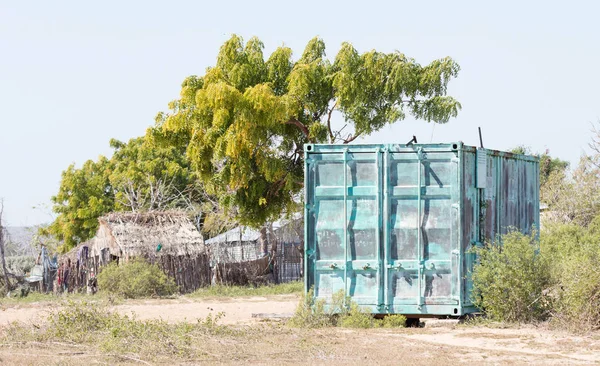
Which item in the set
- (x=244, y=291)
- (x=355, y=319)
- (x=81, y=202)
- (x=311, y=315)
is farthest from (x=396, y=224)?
(x=81, y=202)

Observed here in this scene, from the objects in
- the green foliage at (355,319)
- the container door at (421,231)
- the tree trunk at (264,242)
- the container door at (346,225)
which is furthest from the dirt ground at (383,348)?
the tree trunk at (264,242)

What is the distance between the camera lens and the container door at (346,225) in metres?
14.6

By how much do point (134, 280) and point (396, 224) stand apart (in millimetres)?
11133

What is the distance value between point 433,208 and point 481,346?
276 centimetres

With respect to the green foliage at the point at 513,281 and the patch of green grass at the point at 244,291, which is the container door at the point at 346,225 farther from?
the patch of green grass at the point at 244,291

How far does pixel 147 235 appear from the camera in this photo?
26484 millimetres

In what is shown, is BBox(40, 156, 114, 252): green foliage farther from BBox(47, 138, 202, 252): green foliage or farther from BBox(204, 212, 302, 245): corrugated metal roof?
BBox(204, 212, 302, 245): corrugated metal roof

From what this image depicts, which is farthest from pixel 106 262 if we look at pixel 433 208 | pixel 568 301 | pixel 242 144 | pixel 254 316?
pixel 568 301

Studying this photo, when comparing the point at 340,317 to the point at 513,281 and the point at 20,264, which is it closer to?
the point at 513,281

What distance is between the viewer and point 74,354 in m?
11.8

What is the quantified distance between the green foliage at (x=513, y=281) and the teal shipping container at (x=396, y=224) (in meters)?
0.33

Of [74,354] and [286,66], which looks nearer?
[74,354]

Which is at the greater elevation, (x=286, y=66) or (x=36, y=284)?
(x=286, y=66)

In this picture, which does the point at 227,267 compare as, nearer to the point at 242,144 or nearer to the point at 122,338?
the point at 242,144
